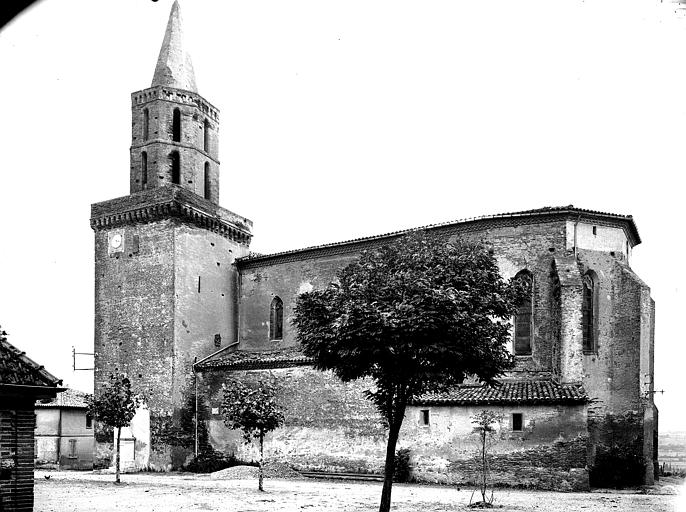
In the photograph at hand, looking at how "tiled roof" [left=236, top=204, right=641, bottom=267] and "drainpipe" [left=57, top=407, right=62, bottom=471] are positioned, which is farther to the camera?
"drainpipe" [left=57, top=407, right=62, bottom=471]

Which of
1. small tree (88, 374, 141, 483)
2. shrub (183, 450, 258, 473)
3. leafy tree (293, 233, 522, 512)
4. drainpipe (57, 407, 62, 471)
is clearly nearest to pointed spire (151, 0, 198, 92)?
small tree (88, 374, 141, 483)

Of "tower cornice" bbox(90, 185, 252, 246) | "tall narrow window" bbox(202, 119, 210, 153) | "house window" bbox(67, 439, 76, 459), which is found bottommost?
"house window" bbox(67, 439, 76, 459)

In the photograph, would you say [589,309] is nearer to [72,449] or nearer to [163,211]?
[163,211]

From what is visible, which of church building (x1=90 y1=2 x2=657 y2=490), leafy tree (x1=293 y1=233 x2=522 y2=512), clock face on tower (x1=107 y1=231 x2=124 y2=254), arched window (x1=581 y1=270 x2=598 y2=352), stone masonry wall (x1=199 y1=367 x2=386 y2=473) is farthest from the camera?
clock face on tower (x1=107 y1=231 x2=124 y2=254)

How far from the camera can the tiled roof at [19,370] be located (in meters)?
15.3

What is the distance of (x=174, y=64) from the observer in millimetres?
38375

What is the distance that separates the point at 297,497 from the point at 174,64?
23853 mm

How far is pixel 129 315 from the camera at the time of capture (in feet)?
119

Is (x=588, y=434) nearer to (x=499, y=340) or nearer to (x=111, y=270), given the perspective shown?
(x=499, y=340)

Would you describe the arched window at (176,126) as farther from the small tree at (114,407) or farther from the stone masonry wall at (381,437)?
the small tree at (114,407)

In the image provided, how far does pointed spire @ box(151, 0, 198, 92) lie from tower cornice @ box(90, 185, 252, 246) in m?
5.68

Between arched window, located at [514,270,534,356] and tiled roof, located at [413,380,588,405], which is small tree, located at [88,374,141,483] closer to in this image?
tiled roof, located at [413,380,588,405]

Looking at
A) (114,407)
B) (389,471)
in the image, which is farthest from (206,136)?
(389,471)

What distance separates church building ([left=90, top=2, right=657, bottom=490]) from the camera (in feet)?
91.1
